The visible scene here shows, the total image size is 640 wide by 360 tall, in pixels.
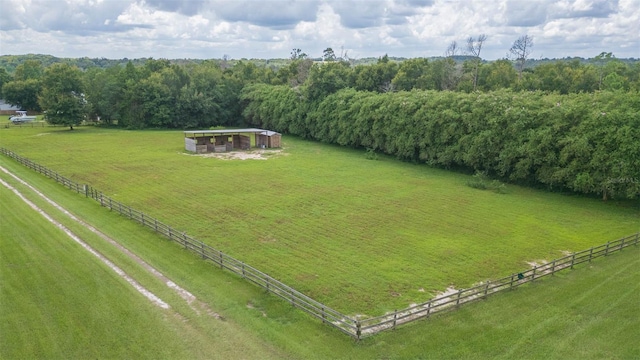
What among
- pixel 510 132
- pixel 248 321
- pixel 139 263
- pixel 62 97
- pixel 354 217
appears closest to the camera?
pixel 248 321

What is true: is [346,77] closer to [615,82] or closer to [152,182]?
[615,82]

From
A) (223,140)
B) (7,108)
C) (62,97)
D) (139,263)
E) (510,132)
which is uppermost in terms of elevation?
(62,97)

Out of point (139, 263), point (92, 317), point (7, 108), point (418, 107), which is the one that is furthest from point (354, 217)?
point (7, 108)

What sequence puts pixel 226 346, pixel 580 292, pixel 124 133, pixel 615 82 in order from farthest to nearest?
pixel 124 133
pixel 615 82
pixel 580 292
pixel 226 346

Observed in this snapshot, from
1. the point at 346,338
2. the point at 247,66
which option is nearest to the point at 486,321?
the point at 346,338

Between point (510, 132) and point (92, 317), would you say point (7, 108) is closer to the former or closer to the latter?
point (510, 132)

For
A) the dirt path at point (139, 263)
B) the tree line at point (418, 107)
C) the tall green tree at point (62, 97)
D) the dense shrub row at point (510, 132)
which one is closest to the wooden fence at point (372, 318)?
the dirt path at point (139, 263)
